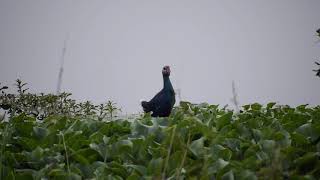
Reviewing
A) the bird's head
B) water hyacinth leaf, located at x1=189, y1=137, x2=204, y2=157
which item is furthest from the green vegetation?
the bird's head

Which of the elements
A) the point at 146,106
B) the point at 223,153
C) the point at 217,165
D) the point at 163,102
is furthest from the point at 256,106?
the point at 146,106

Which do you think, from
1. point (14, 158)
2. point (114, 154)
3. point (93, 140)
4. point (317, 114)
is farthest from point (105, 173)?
point (317, 114)

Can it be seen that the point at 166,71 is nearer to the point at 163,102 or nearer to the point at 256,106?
the point at 163,102

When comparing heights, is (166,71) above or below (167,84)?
above

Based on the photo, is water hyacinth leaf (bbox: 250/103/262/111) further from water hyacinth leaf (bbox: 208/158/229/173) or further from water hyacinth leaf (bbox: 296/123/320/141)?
water hyacinth leaf (bbox: 208/158/229/173)

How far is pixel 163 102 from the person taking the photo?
7.11 metres

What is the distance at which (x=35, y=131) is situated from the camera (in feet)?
11.4

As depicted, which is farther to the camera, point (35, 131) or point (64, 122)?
point (64, 122)

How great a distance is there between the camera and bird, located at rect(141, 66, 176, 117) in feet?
23.2

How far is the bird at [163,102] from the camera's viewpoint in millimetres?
7066

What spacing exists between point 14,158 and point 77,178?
30.5 inches

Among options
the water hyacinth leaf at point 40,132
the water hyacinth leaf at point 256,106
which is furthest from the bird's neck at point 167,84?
the water hyacinth leaf at point 40,132

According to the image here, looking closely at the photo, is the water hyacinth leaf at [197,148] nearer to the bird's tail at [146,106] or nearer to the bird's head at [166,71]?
the bird's tail at [146,106]

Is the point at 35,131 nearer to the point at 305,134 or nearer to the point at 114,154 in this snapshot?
the point at 114,154
